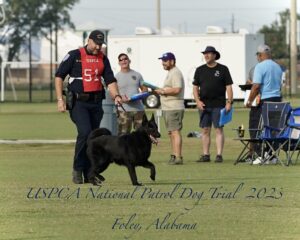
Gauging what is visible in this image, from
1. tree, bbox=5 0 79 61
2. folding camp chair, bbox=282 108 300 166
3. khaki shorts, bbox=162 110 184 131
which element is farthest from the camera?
tree, bbox=5 0 79 61

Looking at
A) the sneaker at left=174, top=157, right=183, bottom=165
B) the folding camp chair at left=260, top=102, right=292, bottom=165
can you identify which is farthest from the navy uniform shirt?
the folding camp chair at left=260, top=102, right=292, bottom=165

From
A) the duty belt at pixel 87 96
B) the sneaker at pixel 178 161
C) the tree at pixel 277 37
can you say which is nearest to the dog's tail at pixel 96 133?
the duty belt at pixel 87 96

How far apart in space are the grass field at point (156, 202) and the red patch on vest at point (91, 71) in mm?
1240

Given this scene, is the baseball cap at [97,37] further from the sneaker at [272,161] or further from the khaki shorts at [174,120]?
the sneaker at [272,161]

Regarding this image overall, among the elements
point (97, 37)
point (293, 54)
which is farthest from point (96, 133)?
point (293, 54)

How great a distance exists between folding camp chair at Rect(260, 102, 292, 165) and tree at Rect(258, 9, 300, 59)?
49.7 meters

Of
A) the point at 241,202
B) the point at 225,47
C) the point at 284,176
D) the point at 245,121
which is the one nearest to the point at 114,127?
the point at 284,176

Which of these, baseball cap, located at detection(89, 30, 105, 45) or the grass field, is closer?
the grass field

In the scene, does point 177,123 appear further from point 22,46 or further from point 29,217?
point 22,46

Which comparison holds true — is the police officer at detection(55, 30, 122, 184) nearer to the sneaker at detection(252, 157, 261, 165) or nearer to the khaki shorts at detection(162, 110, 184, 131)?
the khaki shorts at detection(162, 110, 184, 131)

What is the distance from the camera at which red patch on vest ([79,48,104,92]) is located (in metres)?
14.1

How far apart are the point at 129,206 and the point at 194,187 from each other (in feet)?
6.83

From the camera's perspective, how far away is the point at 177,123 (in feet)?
59.1

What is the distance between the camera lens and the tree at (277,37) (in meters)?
72.1
